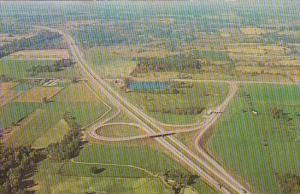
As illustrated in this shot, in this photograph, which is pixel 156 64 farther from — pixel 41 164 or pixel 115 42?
pixel 41 164

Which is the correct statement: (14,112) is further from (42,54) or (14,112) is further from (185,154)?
(42,54)

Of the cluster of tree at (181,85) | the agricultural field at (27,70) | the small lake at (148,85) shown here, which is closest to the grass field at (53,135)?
the small lake at (148,85)

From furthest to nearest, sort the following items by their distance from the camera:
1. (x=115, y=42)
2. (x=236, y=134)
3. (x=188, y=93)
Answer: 1. (x=115, y=42)
2. (x=188, y=93)
3. (x=236, y=134)

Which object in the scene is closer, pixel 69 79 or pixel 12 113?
pixel 12 113

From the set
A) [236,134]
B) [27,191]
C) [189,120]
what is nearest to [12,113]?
[27,191]

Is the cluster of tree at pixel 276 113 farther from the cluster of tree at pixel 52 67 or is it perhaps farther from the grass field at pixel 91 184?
the cluster of tree at pixel 52 67

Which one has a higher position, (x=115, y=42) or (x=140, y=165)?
(x=115, y=42)

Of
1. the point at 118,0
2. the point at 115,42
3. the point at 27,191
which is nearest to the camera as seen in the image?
the point at 27,191

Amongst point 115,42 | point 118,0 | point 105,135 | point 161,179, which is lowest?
point 161,179
